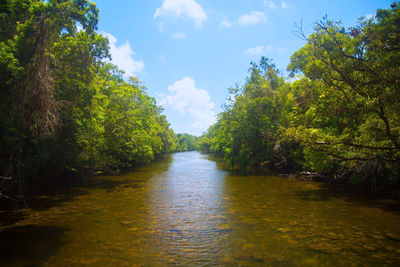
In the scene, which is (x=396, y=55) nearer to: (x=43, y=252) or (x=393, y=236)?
(x=393, y=236)

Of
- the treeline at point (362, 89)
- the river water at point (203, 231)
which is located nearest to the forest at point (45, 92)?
the river water at point (203, 231)

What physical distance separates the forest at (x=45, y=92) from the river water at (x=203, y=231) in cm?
247

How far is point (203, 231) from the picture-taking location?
8844mm

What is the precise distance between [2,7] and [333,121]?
21.1 meters

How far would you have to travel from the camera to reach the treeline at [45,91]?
31.4 feet

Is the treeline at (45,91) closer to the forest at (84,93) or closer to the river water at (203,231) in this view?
the forest at (84,93)

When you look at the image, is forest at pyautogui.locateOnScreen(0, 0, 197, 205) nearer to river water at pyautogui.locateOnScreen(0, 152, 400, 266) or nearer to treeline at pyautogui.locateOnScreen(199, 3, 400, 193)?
river water at pyautogui.locateOnScreen(0, 152, 400, 266)

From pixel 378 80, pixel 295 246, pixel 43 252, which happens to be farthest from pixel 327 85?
pixel 43 252

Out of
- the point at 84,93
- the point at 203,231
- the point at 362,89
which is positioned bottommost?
the point at 203,231

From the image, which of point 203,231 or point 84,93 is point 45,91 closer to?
point 84,93

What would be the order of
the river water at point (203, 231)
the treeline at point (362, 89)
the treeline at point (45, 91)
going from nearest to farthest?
the river water at point (203, 231) → the treeline at point (362, 89) → the treeline at point (45, 91)

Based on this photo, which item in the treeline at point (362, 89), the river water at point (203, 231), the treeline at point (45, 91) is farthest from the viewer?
the treeline at point (45, 91)

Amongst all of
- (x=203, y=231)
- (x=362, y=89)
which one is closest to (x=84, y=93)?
(x=203, y=231)

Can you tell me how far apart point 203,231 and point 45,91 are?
8593mm
